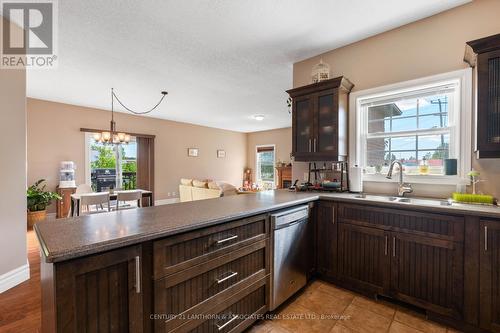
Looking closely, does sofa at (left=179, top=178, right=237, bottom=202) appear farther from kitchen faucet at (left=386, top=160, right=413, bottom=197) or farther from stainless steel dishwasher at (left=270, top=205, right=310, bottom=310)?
kitchen faucet at (left=386, top=160, right=413, bottom=197)

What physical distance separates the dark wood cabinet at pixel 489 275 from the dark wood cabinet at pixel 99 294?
223 centimetres

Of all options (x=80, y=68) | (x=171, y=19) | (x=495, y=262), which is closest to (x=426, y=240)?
(x=495, y=262)

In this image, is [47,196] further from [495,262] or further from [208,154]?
[495,262]

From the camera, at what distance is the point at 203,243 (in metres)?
1.39

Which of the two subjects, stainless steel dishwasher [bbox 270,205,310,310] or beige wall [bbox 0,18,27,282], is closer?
stainless steel dishwasher [bbox 270,205,310,310]

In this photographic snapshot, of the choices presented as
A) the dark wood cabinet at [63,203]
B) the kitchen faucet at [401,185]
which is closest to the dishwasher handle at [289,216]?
the kitchen faucet at [401,185]

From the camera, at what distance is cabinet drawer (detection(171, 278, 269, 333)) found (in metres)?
1.38

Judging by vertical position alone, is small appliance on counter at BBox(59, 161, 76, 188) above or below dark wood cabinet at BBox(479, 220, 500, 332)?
above

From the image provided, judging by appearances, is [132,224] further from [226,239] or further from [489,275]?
[489,275]

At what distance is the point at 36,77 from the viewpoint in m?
3.74

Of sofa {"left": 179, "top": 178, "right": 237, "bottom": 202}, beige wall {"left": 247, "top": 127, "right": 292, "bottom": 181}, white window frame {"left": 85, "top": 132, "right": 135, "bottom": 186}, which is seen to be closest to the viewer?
sofa {"left": 179, "top": 178, "right": 237, "bottom": 202}

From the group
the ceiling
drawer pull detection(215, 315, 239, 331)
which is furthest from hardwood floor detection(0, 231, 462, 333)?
the ceiling

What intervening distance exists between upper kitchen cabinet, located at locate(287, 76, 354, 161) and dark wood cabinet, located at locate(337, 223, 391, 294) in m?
0.87

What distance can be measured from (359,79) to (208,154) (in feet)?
20.4
